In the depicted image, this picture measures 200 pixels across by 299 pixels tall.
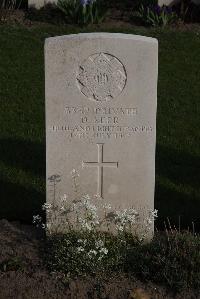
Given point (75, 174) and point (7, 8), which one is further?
point (7, 8)

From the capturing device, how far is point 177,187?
24.7ft

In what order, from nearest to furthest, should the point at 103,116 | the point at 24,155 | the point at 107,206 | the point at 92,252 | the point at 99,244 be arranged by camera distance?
the point at 92,252, the point at 99,244, the point at 103,116, the point at 107,206, the point at 24,155

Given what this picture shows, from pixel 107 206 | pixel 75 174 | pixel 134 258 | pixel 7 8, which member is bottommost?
pixel 134 258

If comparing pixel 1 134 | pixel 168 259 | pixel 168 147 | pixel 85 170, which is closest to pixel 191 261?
pixel 168 259

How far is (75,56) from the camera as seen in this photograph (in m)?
5.79

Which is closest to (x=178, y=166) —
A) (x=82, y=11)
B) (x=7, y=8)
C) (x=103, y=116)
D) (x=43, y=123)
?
(x=43, y=123)

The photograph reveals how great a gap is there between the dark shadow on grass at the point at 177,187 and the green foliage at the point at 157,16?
15.2 feet

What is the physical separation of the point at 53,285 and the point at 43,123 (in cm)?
382

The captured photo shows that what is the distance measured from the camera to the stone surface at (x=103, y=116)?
19.0 feet

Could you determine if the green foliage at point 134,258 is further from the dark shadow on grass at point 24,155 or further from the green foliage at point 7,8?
the green foliage at point 7,8

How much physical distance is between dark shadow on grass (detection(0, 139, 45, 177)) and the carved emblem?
2085 millimetres

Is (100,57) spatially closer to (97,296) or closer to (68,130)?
A: (68,130)

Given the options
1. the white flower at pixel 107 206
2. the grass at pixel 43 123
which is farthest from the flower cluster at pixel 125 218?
the grass at pixel 43 123

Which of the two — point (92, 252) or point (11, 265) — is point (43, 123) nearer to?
point (11, 265)
